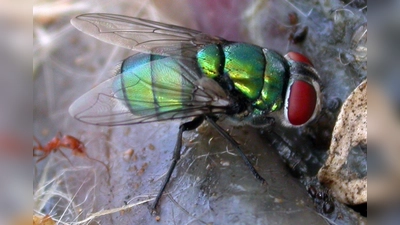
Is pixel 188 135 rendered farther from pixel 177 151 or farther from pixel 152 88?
pixel 152 88

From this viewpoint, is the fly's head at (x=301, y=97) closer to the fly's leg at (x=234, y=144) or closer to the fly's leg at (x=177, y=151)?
the fly's leg at (x=234, y=144)

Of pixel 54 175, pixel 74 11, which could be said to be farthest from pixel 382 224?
pixel 74 11

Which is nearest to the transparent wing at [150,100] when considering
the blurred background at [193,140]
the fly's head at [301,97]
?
the blurred background at [193,140]

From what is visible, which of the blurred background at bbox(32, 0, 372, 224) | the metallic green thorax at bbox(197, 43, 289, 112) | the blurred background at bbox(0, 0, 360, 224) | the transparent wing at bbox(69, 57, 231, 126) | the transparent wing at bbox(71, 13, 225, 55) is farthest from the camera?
the transparent wing at bbox(71, 13, 225, 55)

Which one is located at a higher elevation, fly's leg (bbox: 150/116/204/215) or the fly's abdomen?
the fly's abdomen

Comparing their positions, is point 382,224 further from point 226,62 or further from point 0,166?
point 226,62

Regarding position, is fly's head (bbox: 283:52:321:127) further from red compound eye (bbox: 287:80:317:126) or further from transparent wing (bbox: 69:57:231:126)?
transparent wing (bbox: 69:57:231:126)

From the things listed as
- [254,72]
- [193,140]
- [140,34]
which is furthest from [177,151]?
[140,34]

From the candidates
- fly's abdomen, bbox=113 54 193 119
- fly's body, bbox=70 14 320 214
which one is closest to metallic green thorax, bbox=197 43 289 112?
fly's body, bbox=70 14 320 214
